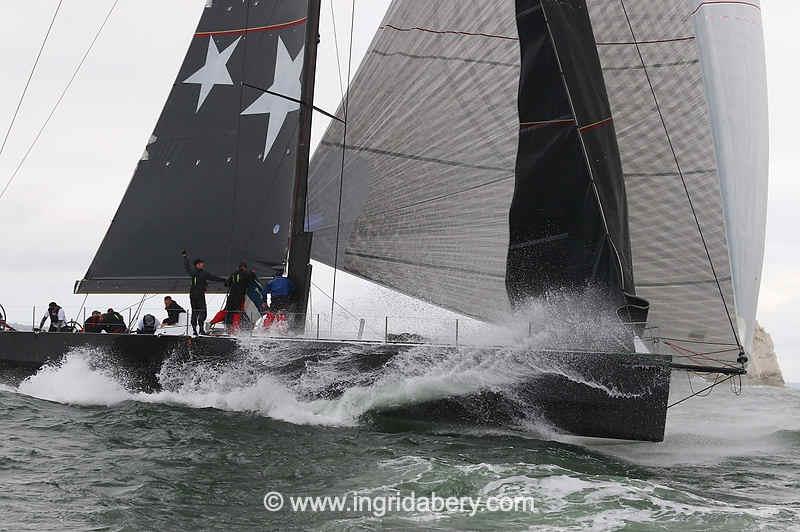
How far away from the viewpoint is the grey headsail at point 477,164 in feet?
28.8

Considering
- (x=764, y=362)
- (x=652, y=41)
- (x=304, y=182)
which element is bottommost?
(x=764, y=362)

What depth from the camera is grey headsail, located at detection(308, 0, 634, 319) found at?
8.78 m

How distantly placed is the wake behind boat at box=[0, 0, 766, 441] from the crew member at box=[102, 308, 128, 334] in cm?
46

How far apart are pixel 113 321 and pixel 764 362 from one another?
130 feet

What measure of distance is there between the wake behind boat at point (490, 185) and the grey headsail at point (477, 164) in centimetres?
2

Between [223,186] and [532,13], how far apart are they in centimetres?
390

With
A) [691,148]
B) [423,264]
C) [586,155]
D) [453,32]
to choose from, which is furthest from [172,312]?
[691,148]

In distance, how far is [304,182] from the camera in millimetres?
10117

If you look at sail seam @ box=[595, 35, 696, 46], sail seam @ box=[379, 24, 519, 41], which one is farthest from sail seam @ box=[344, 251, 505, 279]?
sail seam @ box=[595, 35, 696, 46]

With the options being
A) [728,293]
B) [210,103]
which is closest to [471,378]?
[728,293]

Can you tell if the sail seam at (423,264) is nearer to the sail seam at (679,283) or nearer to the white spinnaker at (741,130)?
the sail seam at (679,283)

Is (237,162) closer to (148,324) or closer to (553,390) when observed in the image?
(148,324)

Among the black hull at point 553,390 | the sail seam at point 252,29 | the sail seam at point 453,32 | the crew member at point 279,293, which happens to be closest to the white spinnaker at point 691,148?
the sail seam at point 453,32

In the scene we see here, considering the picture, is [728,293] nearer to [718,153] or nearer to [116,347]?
[718,153]
